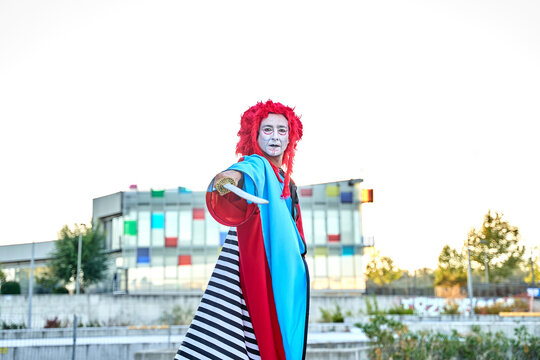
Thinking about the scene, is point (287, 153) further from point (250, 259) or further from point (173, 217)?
point (173, 217)

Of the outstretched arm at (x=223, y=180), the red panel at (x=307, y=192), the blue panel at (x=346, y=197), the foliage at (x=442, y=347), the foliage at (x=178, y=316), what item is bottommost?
the foliage at (x=178, y=316)

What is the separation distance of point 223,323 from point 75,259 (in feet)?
159

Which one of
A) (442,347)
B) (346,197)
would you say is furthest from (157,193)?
(442,347)

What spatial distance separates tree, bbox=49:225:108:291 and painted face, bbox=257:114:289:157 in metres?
48.0

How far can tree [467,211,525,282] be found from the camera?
52625mm

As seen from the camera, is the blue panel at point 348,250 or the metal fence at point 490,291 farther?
the blue panel at point 348,250

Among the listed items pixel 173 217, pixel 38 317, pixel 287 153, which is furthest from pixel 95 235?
pixel 287 153

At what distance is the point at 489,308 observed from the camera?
3772 centimetres

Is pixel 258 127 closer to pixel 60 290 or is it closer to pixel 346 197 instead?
pixel 346 197

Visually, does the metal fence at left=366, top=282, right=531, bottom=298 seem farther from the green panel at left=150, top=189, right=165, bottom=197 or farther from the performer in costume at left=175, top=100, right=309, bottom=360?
the performer in costume at left=175, top=100, right=309, bottom=360

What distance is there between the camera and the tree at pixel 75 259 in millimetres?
50094

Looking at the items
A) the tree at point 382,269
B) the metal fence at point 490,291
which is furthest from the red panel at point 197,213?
the tree at point 382,269

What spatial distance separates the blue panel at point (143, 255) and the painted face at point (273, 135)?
45.4m

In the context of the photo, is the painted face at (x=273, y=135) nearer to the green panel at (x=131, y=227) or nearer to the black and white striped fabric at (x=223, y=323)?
the black and white striped fabric at (x=223, y=323)
